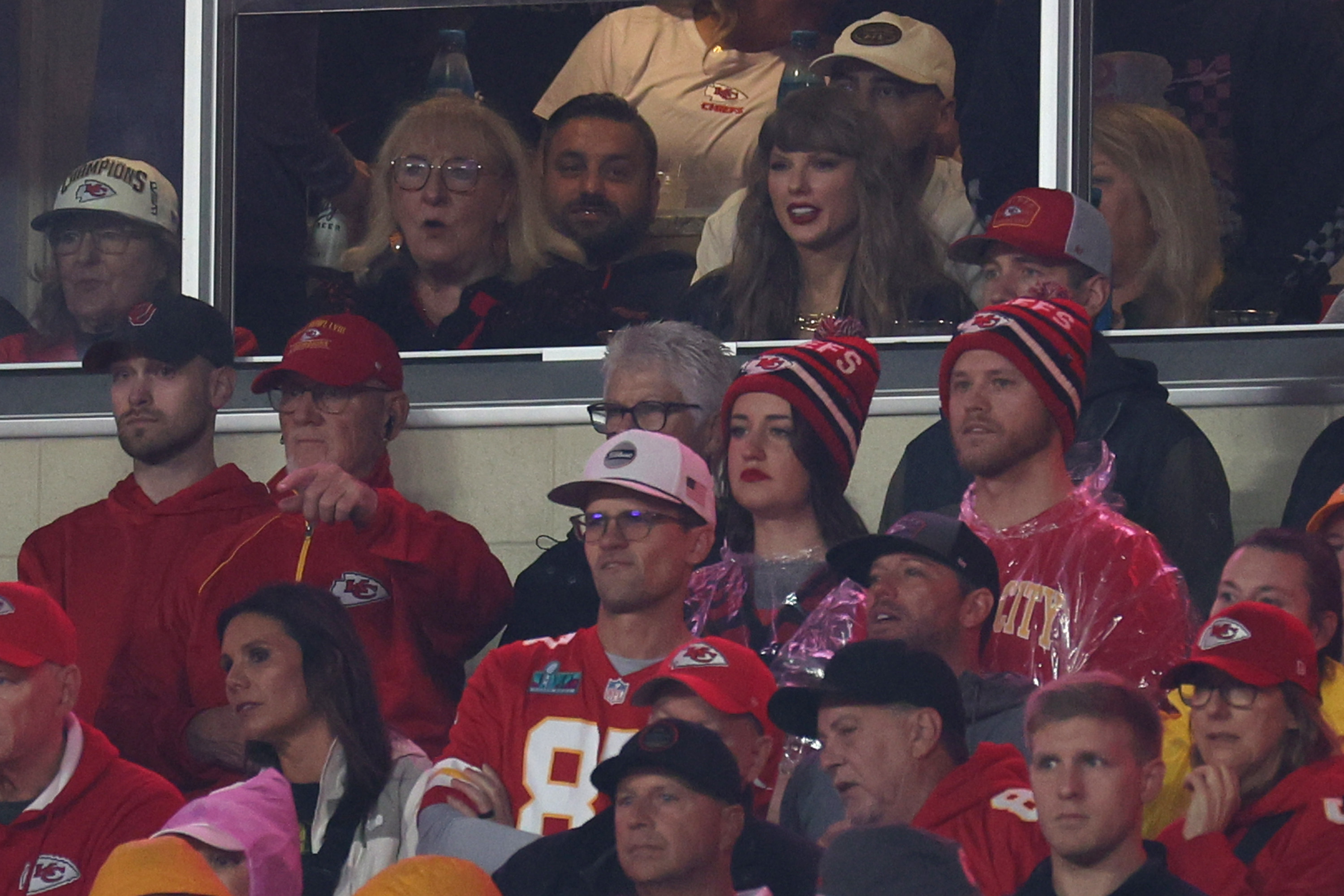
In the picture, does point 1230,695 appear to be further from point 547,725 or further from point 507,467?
point 507,467

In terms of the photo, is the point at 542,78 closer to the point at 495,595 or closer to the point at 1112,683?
the point at 495,595

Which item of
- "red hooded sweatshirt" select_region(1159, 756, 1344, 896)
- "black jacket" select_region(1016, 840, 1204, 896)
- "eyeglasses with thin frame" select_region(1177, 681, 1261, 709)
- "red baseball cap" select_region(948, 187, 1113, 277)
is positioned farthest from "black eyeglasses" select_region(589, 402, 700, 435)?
"black jacket" select_region(1016, 840, 1204, 896)

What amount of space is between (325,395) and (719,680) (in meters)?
2.07

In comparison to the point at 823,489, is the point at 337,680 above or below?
below

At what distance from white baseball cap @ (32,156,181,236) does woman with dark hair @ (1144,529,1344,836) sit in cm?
402

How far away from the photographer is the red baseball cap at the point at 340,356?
6953mm

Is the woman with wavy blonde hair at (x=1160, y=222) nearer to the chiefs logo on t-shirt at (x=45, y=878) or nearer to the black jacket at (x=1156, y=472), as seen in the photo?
the black jacket at (x=1156, y=472)

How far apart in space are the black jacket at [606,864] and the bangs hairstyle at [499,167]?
10.1ft

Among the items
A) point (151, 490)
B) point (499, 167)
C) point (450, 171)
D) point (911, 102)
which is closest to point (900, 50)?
point (911, 102)

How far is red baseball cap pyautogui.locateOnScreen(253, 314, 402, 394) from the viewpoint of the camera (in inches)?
274

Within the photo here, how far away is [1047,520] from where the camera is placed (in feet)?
19.0

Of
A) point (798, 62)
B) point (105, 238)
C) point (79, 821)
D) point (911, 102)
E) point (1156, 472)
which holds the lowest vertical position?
point (79, 821)

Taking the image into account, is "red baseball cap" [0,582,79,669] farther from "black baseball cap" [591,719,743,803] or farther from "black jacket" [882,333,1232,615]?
"black jacket" [882,333,1232,615]

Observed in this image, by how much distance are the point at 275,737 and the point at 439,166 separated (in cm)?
260
